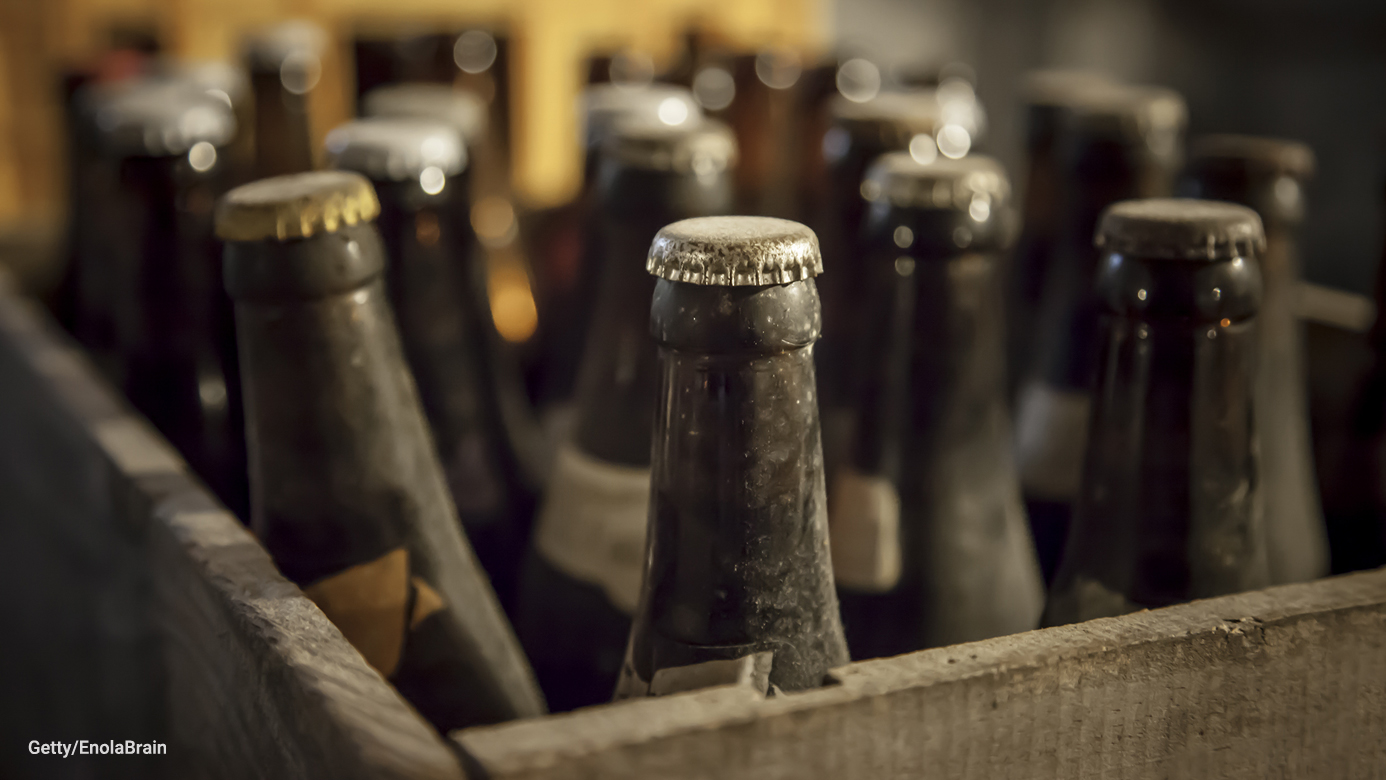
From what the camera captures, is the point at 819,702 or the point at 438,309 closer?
the point at 819,702

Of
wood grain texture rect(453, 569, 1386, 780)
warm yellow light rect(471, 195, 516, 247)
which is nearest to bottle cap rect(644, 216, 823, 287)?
wood grain texture rect(453, 569, 1386, 780)

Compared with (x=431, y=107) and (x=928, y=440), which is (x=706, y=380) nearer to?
(x=928, y=440)

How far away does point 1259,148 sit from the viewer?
0.49 m

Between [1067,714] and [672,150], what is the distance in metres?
0.25

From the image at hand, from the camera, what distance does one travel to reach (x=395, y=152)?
0.47m

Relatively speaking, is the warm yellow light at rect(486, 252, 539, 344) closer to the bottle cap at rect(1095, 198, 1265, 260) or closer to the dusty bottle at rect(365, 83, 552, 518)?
the dusty bottle at rect(365, 83, 552, 518)

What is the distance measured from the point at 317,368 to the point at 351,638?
0.09 metres

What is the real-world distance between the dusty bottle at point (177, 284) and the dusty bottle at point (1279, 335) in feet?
1.56

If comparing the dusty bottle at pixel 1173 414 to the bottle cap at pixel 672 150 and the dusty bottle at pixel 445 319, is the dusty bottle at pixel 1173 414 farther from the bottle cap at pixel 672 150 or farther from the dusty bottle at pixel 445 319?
the dusty bottle at pixel 445 319

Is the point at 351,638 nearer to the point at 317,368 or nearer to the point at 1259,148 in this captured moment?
the point at 317,368

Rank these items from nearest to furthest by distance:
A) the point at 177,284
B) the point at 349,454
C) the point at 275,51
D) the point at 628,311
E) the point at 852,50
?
the point at 349,454 → the point at 628,311 → the point at 177,284 → the point at 275,51 → the point at 852,50

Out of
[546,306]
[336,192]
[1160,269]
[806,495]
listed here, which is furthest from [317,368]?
[546,306]

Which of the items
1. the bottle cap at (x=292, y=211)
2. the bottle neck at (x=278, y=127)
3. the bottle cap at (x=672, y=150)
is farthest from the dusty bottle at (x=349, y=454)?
the bottle neck at (x=278, y=127)

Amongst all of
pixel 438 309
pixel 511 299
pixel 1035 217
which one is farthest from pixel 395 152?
pixel 1035 217
